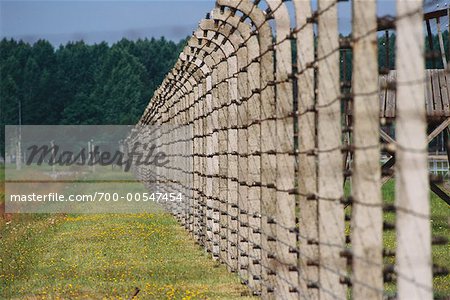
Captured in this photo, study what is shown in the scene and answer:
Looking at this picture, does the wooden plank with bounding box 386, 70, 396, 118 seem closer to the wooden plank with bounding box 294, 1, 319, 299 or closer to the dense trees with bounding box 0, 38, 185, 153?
the wooden plank with bounding box 294, 1, 319, 299

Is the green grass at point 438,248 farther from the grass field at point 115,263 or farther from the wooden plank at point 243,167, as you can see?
the wooden plank at point 243,167

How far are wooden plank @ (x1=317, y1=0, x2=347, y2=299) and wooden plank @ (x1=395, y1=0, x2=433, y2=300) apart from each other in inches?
58.9

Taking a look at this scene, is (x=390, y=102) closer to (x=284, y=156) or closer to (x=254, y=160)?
(x=254, y=160)

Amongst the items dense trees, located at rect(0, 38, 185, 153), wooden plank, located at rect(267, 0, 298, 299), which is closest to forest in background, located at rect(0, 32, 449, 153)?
dense trees, located at rect(0, 38, 185, 153)

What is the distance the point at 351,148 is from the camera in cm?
672

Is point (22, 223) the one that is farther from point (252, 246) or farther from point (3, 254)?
point (252, 246)

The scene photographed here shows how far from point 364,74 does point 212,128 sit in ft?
30.4

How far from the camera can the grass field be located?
40.0ft

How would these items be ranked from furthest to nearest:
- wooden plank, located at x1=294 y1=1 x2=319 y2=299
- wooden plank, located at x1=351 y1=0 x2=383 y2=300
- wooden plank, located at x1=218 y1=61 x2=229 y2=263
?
wooden plank, located at x1=218 y1=61 x2=229 y2=263 < wooden plank, located at x1=294 y1=1 x2=319 y2=299 < wooden plank, located at x1=351 y1=0 x2=383 y2=300

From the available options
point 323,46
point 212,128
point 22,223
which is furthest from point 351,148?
point 22,223

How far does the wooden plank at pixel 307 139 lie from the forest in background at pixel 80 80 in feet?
363

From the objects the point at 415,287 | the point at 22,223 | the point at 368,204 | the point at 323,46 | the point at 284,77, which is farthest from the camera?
the point at 22,223

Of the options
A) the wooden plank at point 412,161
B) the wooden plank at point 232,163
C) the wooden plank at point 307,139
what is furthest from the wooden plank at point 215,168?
the wooden plank at point 412,161

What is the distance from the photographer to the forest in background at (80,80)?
134 m
